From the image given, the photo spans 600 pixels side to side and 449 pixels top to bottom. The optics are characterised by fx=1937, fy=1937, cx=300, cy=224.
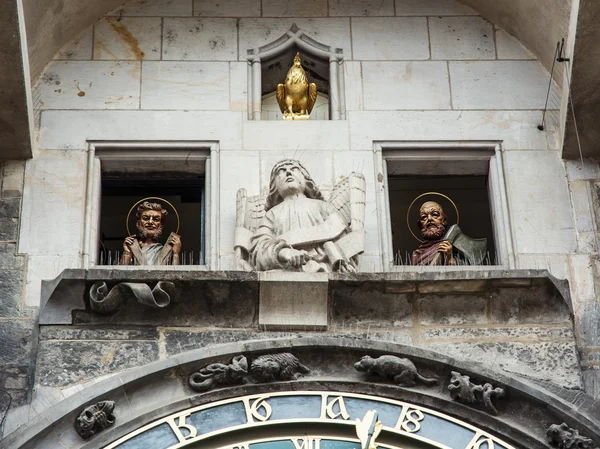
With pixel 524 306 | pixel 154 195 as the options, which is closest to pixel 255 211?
pixel 154 195

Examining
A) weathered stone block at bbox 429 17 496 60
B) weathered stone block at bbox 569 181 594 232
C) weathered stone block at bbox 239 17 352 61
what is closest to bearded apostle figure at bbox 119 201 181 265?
weathered stone block at bbox 239 17 352 61

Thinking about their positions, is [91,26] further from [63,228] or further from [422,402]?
[422,402]

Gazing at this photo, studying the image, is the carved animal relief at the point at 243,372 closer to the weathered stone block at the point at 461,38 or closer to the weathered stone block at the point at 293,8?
the weathered stone block at the point at 461,38

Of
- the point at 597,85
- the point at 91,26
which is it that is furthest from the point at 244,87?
the point at 597,85

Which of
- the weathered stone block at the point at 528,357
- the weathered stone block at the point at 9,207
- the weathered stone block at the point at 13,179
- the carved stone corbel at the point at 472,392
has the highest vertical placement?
the weathered stone block at the point at 13,179

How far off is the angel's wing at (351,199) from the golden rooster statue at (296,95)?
0.72 metres

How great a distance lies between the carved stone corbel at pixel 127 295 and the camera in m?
9.95

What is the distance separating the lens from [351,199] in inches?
415

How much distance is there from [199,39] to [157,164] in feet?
2.87

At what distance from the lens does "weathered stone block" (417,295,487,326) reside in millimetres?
10117

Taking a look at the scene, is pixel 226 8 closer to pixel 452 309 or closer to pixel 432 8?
pixel 432 8

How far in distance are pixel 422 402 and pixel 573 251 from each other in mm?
1473

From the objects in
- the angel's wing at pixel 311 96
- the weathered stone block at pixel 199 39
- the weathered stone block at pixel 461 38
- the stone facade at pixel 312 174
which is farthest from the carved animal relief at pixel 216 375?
the weathered stone block at pixel 461 38

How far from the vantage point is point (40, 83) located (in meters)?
11.2
